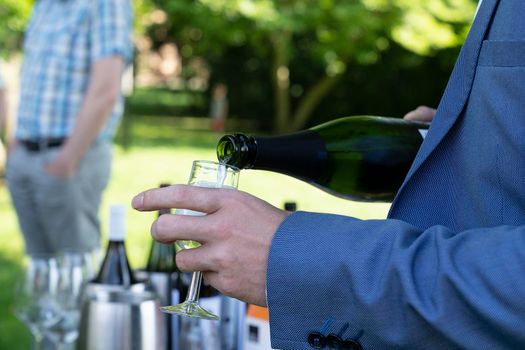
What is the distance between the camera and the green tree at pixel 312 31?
47.7 feet

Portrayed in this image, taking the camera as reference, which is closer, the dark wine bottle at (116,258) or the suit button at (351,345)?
the suit button at (351,345)

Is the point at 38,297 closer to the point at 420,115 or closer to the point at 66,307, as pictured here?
the point at 66,307

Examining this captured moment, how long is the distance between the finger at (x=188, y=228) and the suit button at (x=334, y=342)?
190 millimetres

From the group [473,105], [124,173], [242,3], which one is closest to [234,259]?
[473,105]

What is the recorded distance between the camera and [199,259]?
919 mm

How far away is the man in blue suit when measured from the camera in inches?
34.0

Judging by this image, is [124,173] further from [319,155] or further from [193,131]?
[319,155]

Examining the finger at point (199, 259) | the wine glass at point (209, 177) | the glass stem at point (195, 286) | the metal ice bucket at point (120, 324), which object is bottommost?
the metal ice bucket at point (120, 324)

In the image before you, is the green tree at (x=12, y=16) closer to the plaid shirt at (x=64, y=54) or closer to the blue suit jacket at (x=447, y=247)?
the plaid shirt at (x=64, y=54)

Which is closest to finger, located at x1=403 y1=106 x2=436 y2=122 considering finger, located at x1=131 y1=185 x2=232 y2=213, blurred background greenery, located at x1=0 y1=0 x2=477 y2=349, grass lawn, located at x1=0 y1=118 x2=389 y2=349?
finger, located at x1=131 y1=185 x2=232 y2=213

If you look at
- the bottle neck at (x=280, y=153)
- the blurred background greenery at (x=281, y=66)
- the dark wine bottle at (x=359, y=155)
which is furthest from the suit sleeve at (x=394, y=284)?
the blurred background greenery at (x=281, y=66)

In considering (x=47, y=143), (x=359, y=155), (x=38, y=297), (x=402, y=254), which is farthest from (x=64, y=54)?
(x=402, y=254)

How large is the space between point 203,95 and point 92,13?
18306 millimetres

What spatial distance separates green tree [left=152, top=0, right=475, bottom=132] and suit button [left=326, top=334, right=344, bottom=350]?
13.6 metres
